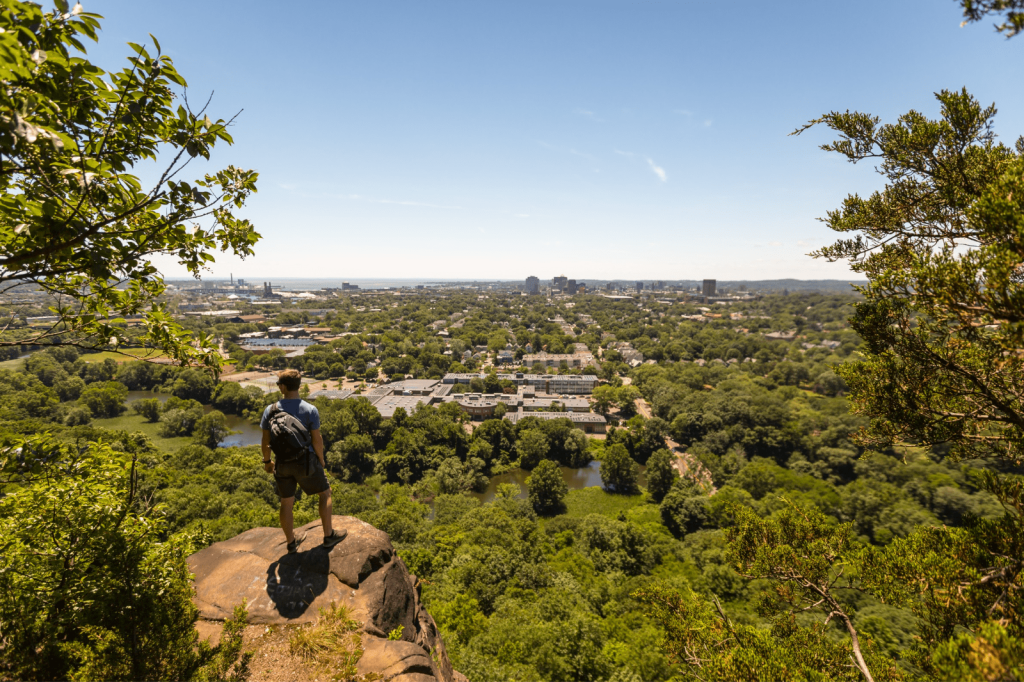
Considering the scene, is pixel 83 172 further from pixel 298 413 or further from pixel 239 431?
pixel 239 431

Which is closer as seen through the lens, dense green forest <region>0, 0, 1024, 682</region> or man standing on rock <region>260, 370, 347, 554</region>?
dense green forest <region>0, 0, 1024, 682</region>

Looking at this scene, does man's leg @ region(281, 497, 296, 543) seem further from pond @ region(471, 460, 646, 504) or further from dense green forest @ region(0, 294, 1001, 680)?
pond @ region(471, 460, 646, 504)

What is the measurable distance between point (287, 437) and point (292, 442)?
92 millimetres

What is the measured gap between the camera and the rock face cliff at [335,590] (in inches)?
183

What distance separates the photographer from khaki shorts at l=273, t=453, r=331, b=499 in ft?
16.6

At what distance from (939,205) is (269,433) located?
377 inches

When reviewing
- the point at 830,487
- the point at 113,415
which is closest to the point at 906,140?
the point at 830,487

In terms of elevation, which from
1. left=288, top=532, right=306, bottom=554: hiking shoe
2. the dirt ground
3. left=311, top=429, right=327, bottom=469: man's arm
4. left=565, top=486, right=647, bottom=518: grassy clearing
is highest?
left=311, top=429, right=327, bottom=469: man's arm

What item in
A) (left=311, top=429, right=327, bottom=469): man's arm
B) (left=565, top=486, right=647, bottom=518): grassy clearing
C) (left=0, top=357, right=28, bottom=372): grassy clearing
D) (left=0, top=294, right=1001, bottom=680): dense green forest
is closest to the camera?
(left=311, top=429, right=327, bottom=469): man's arm

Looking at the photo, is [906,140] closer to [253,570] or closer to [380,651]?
[380,651]

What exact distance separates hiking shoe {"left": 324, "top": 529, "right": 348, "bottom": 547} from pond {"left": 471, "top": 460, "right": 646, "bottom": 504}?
29.5 m

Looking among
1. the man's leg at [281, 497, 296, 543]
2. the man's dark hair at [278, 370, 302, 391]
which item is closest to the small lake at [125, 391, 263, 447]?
the man's leg at [281, 497, 296, 543]

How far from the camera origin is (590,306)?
170m

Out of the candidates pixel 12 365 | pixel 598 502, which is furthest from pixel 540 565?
pixel 12 365
